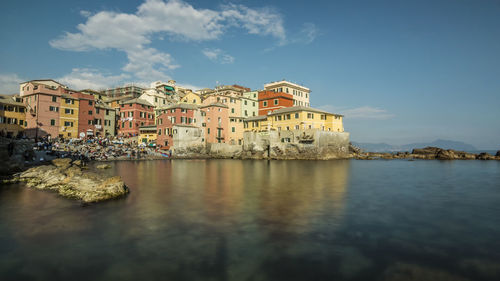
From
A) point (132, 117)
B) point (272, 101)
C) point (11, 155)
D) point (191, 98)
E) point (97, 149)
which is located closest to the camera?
Result: point (11, 155)

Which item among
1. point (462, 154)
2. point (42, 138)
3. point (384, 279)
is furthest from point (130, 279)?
point (462, 154)

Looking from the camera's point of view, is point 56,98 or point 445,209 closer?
point 445,209

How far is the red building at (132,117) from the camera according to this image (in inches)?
2847

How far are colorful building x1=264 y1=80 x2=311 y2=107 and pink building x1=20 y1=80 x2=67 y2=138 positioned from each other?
60.9 m

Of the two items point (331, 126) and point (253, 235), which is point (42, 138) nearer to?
point (253, 235)

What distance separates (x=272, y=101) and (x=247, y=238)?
222ft

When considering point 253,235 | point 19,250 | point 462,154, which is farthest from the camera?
point 462,154

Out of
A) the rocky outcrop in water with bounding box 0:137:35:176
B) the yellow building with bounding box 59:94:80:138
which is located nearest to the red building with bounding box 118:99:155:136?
the yellow building with bounding box 59:94:80:138

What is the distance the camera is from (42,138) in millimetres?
53594

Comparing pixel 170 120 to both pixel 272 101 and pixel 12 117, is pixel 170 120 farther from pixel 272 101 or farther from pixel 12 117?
pixel 12 117

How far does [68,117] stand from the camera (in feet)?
201

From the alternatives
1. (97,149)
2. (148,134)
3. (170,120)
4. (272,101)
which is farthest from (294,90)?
(97,149)

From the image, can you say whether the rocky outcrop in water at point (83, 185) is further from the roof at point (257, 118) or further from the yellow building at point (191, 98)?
the yellow building at point (191, 98)

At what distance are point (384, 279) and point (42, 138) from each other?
68936 mm
